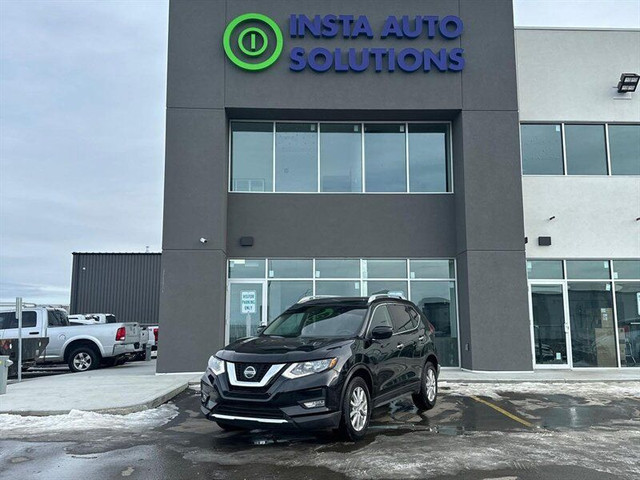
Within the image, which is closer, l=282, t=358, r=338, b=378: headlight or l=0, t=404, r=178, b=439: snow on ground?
l=282, t=358, r=338, b=378: headlight

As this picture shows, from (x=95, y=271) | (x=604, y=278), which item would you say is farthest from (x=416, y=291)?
(x=95, y=271)

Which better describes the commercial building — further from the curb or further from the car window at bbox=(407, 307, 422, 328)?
the car window at bbox=(407, 307, 422, 328)

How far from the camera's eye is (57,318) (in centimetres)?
1695

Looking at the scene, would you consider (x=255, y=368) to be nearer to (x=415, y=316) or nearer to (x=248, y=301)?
(x=415, y=316)

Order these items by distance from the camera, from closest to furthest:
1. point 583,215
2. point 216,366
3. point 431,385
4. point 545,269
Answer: point 216,366
point 431,385
point 545,269
point 583,215

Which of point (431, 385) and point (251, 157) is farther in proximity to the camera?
point (251, 157)

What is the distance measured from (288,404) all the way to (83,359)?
1218cm

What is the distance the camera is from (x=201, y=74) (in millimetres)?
15133

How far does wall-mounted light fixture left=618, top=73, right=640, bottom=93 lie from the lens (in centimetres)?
1623

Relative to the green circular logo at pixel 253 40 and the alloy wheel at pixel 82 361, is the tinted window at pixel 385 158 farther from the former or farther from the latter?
the alloy wheel at pixel 82 361

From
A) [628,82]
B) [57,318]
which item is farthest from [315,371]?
[628,82]

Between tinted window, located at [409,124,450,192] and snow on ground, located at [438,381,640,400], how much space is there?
5.90 metres

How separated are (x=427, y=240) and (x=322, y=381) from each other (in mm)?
9965

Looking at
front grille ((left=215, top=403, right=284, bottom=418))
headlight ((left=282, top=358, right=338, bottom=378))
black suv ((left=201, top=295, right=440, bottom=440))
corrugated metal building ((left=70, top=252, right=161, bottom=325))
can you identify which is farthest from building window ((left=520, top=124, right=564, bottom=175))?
corrugated metal building ((left=70, top=252, right=161, bottom=325))
